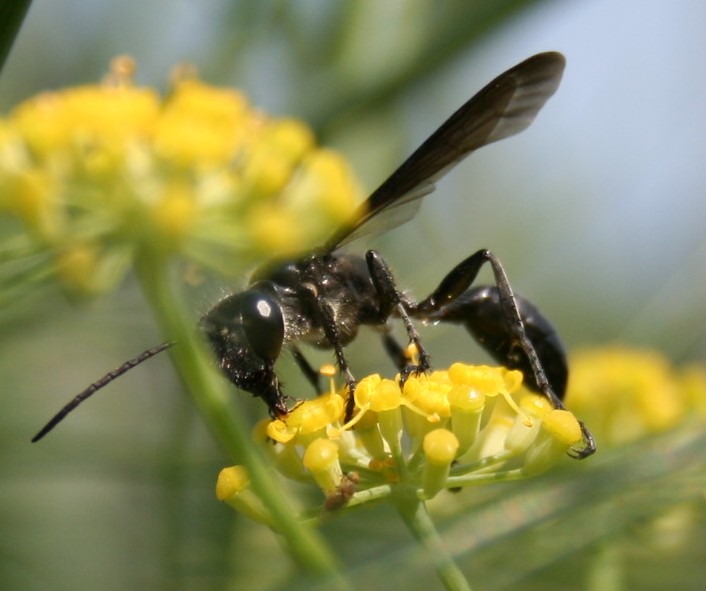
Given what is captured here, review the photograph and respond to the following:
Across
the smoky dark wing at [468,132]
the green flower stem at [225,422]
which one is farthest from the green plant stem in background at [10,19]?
the smoky dark wing at [468,132]

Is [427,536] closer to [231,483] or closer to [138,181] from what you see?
[231,483]

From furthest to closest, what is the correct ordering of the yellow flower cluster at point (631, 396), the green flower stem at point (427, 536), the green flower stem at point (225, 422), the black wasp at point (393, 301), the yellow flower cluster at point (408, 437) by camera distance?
the yellow flower cluster at point (631, 396) → the black wasp at point (393, 301) → the yellow flower cluster at point (408, 437) → the green flower stem at point (225, 422) → the green flower stem at point (427, 536)

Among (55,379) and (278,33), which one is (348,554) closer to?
(278,33)

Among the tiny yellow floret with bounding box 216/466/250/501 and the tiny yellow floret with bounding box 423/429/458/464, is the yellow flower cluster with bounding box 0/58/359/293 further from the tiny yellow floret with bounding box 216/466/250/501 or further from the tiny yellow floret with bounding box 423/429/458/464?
the tiny yellow floret with bounding box 423/429/458/464

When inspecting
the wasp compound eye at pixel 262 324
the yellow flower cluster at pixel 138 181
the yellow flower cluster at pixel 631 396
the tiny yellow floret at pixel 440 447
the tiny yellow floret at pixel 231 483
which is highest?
the yellow flower cluster at pixel 138 181

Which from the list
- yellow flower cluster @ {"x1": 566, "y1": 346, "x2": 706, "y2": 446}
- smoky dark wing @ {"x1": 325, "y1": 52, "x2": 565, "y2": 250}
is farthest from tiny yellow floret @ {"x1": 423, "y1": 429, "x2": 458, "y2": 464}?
yellow flower cluster @ {"x1": 566, "y1": 346, "x2": 706, "y2": 446}

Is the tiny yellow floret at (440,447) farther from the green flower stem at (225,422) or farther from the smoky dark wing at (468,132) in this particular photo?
the smoky dark wing at (468,132)

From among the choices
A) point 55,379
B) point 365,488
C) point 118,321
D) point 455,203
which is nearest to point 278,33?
point 118,321
